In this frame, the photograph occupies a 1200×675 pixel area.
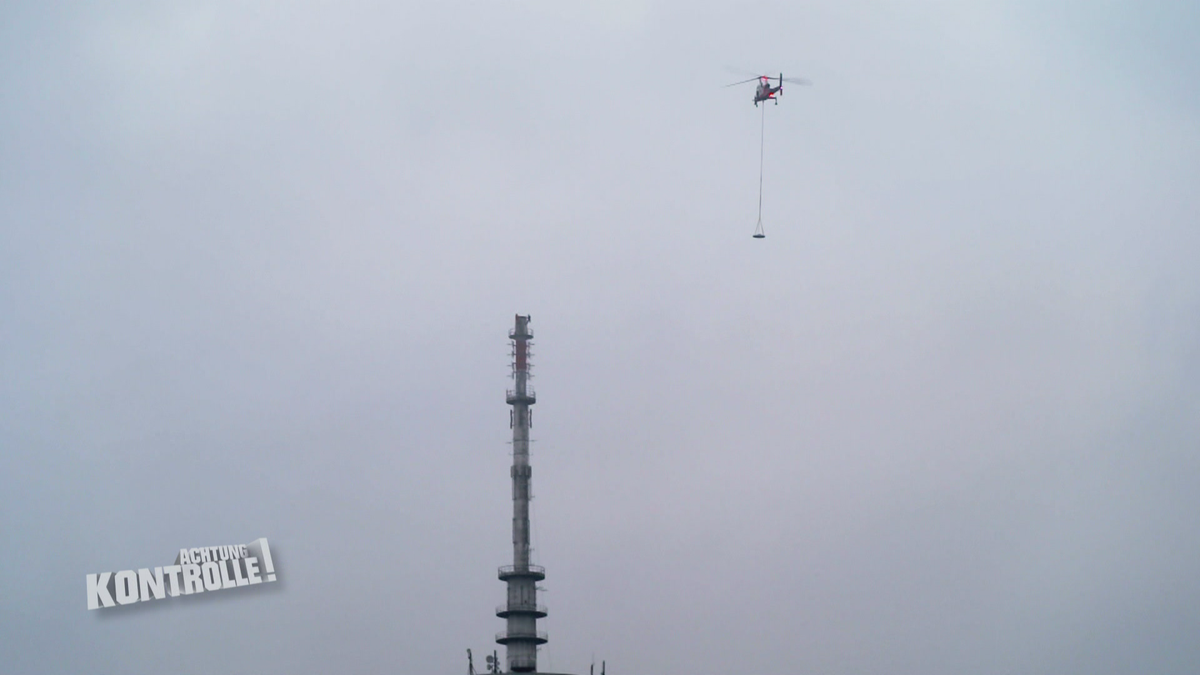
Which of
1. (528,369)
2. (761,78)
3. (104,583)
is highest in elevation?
(761,78)

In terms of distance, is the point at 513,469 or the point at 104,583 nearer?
the point at 104,583

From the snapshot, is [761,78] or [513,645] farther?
[513,645]

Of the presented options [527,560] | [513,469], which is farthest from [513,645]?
[513,469]

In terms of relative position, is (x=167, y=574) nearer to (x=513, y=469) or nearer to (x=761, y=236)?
(x=761, y=236)

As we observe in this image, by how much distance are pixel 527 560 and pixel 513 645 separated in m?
8.42

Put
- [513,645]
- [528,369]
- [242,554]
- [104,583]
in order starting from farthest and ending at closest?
[528,369], [513,645], [242,554], [104,583]

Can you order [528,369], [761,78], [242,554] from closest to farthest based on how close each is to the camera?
[242,554] < [761,78] < [528,369]

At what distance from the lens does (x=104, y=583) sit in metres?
85.3

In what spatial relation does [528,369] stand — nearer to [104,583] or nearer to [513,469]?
[513,469]

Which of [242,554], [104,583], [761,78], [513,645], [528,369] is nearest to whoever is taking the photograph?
[104,583]

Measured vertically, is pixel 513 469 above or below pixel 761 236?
below


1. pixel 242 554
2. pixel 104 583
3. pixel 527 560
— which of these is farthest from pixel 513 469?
pixel 104 583

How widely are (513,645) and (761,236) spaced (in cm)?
5373

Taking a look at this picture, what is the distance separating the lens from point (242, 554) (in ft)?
311
